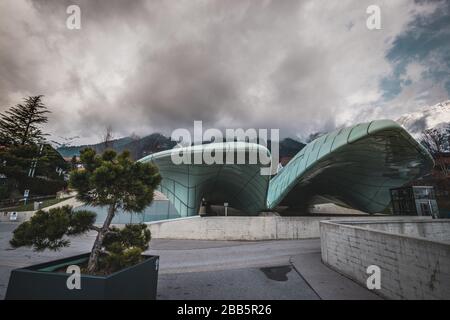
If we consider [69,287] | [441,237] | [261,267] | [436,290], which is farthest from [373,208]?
[69,287]

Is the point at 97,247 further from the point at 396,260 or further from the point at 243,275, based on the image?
the point at 396,260

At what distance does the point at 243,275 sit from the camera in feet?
23.4

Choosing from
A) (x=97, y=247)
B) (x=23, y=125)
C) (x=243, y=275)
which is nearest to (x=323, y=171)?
(x=243, y=275)

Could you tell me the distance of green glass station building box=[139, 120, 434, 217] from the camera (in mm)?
15375

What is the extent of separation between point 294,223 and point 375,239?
1108 centimetres

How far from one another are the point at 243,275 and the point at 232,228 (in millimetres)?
8584

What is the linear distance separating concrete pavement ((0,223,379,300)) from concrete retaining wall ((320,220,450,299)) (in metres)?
0.51

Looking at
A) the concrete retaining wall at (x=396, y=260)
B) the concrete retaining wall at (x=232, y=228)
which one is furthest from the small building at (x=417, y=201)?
the concrete retaining wall at (x=396, y=260)

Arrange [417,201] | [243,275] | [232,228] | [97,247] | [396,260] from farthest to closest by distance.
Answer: [417,201]
[232,228]
[243,275]
[396,260]
[97,247]

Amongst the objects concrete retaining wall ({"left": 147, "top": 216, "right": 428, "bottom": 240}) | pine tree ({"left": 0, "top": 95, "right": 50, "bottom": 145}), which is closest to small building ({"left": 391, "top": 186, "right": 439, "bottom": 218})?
concrete retaining wall ({"left": 147, "top": 216, "right": 428, "bottom": 240})

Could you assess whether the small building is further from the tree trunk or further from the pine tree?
the pine tree

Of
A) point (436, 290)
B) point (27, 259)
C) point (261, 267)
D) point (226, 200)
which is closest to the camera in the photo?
point (436, 290)
